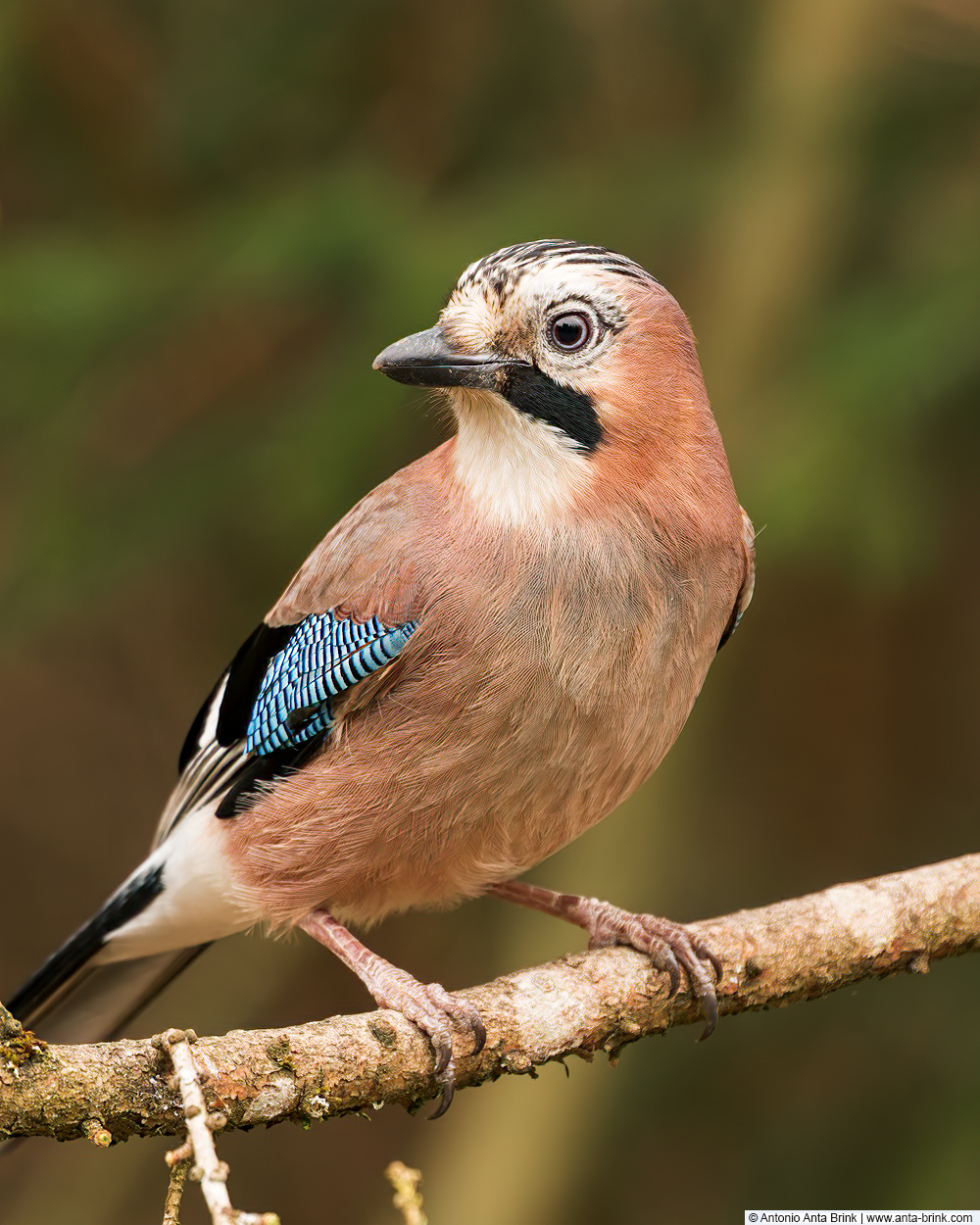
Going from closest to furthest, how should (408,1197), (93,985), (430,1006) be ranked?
(408,1197) → (430,1006) → (93,985)

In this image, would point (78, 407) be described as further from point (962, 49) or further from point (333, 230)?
point (962, 49)

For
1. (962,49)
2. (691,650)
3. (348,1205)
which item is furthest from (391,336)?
(348,1205)

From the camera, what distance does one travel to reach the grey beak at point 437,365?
4000 millimetres

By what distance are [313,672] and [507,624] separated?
0.69m

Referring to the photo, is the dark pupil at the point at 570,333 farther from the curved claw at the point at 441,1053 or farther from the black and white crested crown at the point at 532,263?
the curved claw at the point at 441,1053

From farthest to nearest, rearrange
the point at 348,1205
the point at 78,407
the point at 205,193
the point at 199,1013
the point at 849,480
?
the point at 348,1205, the point at 199,1013, the point at 205,193, the point at 78,407, the point at 849,480

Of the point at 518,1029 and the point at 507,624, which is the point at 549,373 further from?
the point at 518,1029

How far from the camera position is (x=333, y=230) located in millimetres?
5969

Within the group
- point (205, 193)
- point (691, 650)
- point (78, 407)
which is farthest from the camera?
point (205, 193)

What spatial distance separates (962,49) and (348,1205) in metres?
6.64

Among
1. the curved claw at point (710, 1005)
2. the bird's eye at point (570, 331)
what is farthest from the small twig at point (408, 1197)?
the bird's eye at point (570, 331)

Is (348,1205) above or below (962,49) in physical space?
below

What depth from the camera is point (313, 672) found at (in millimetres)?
4383

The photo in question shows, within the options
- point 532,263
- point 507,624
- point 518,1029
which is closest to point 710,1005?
point 518,1029
